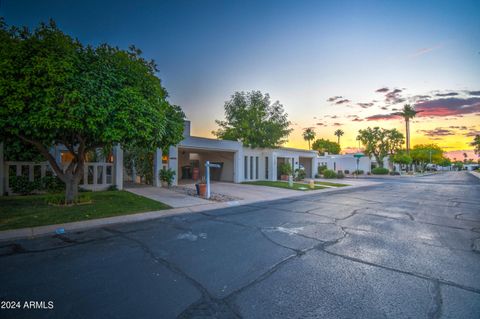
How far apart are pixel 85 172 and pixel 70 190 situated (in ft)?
15.2

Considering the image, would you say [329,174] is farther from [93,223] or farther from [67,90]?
[67,90]

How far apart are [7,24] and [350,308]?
12.3m

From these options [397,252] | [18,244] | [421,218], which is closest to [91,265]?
[18,244]

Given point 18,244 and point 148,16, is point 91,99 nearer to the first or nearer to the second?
point 18,244

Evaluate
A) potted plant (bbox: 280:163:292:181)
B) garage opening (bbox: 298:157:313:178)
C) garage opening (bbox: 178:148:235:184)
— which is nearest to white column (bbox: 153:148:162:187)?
garage opening (bbox: 178:148:235:184)

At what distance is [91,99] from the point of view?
7168 mm

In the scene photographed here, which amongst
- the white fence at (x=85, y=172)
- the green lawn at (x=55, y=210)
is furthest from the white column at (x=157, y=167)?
the green lawn at (x=55, y=210)

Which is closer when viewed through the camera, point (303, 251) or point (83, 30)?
point (303, 251)

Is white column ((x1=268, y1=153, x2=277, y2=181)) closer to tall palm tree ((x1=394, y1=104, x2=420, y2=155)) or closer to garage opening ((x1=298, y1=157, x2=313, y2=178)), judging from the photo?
garage opening ((x1=298, y1=157, x2=313, y2=178))

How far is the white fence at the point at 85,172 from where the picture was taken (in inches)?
451

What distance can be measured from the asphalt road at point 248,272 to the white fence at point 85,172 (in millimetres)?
8677

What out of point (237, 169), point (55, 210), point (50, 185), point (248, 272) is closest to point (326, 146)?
point (237, 169)

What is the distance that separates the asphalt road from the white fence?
868 centimetres

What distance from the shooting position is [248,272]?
3.73 metres
